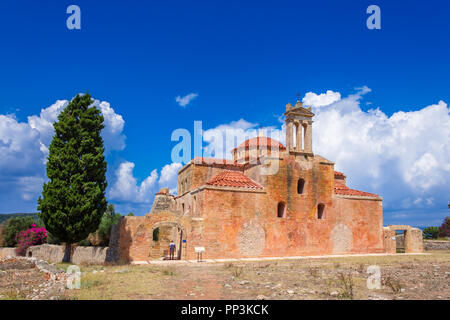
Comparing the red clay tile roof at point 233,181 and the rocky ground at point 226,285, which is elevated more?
the red clay tile roof at point 233,181

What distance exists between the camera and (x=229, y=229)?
22453 millimetres

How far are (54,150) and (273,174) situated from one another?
14.3m

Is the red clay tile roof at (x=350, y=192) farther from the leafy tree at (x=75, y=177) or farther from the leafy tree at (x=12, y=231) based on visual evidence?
the leafy tree at (x=12, y=231)

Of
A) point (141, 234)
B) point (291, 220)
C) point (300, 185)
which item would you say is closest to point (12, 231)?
point (141, 234)

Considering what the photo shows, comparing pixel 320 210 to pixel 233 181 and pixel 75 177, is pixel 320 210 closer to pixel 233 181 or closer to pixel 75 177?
pixel 233 181

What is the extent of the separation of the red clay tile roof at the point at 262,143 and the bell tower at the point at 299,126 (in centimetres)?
374

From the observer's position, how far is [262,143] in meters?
29.8

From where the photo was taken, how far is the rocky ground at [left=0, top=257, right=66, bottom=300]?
10.3m

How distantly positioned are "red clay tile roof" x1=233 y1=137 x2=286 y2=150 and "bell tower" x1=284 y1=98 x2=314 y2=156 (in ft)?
12.3

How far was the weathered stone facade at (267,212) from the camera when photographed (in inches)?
841

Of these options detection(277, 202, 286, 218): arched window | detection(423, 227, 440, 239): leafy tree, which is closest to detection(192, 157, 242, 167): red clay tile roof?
detection(277, 202, 286, 218): arched window

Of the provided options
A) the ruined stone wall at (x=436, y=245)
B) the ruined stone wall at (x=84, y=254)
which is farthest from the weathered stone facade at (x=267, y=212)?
the ruined stone wall at (x=436, y=245)
